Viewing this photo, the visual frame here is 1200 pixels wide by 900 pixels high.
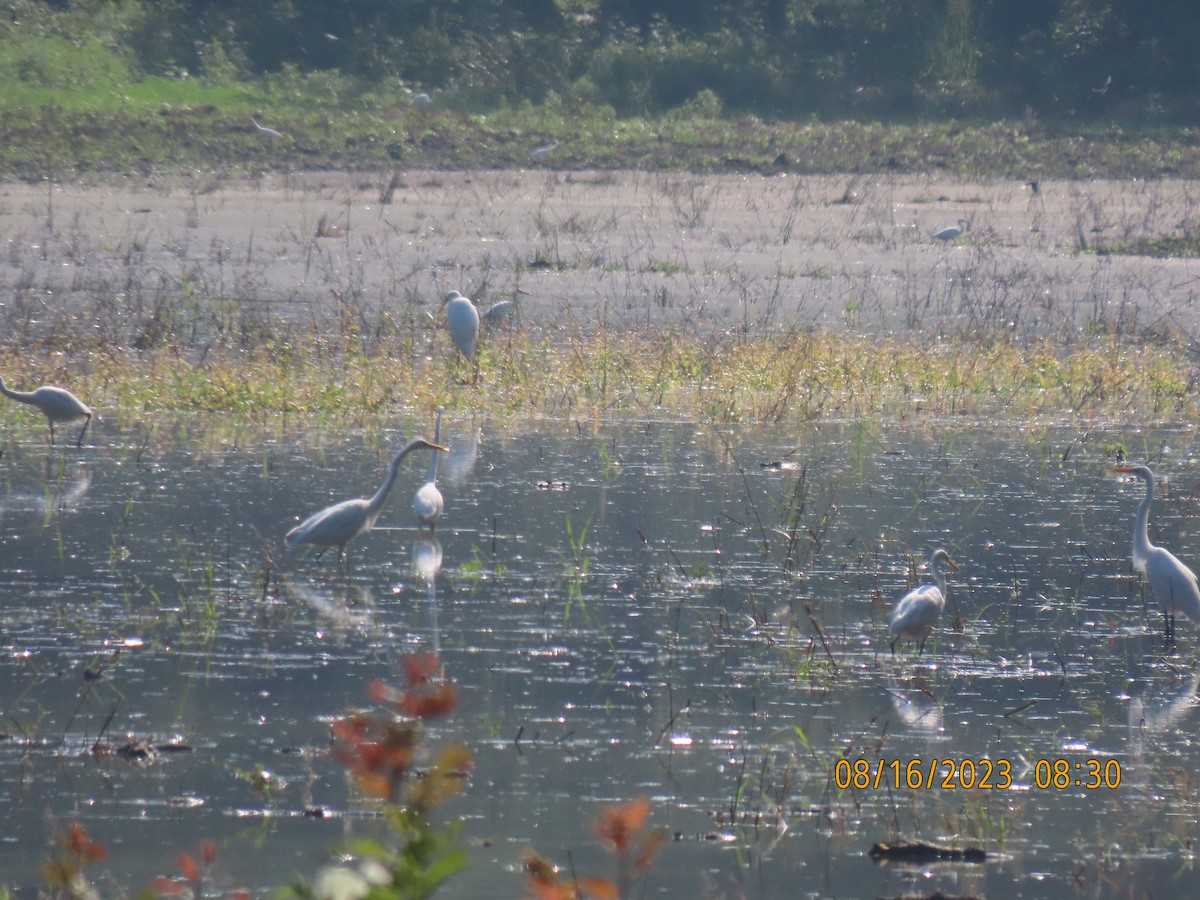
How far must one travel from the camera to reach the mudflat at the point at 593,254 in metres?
13.3

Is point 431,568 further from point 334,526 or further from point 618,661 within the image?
point 618,661

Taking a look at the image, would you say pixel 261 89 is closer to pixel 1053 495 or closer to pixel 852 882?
pixel 1053 495

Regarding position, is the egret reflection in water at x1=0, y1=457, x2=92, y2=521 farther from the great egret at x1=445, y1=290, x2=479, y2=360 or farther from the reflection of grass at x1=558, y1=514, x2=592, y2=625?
the great egret at x1=445, y1=290, x2=479, y2=360

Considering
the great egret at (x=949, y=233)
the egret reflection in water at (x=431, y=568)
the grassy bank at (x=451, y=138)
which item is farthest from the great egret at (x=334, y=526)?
the grassy bank at (x=451, y=138)

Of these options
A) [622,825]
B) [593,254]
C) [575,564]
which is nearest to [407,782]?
[622,825]

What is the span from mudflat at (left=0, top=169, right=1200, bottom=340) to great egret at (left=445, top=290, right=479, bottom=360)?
1550 millimetres

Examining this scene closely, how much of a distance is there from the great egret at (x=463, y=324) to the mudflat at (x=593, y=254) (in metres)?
1.55

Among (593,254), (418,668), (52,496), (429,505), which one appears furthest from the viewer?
(593,254)

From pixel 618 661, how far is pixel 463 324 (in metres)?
5.69

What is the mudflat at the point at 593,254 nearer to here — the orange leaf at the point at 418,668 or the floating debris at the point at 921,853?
the floating debris at the point at 921,853

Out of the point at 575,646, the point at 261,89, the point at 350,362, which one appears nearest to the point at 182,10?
the point at 261,89

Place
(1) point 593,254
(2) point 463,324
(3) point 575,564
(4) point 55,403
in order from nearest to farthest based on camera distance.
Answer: (3) point 575,564 < (4) point 55,403 < (2) point 463,324 < (1) point 593,254

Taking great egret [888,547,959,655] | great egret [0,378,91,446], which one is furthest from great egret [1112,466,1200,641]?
great egret [0,378,91,446]

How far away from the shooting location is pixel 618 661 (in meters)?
5.49
